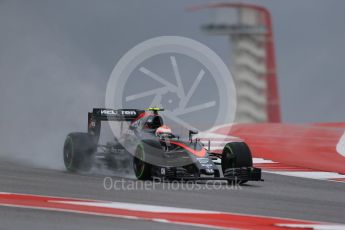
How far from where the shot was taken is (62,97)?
72.0ft

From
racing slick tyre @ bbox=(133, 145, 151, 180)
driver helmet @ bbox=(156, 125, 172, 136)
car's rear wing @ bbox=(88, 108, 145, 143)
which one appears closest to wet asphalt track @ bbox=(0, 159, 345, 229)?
racing slick tyre @ bbox=(133, 145, 151, 180)

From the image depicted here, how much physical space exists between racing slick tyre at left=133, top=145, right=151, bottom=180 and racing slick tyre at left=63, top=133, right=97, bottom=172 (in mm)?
1740

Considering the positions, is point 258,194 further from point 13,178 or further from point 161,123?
point 13,178

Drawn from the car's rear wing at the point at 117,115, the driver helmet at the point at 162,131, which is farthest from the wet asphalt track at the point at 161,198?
the car's rear wing at the point at 117,115

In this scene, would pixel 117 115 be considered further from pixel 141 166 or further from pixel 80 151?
pixel 141 166

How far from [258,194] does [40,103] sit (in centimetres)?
1031

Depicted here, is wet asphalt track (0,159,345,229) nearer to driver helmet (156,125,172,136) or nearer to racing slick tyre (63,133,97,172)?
racing slick tyre (63,133,97,172)

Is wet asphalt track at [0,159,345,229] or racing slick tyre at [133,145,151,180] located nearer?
wet asphalt track at [0,159,345,229]

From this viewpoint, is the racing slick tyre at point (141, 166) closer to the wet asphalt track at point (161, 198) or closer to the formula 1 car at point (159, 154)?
the formula 1 car at point (159, 154)

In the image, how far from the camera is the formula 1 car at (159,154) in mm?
14727

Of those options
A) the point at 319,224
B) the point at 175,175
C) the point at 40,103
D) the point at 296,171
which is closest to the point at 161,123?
the point at 175,175

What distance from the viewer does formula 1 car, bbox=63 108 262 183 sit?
48.3 feet

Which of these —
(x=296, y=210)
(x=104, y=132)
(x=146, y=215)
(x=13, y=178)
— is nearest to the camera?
(x=146, y=215)

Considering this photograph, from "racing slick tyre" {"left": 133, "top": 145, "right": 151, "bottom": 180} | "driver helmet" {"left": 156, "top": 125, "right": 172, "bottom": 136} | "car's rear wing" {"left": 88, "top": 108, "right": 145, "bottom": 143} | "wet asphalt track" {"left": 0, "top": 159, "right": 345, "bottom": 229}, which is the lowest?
"wet asphalt track" {"left": 0, "top": 159, "right": 345, "bottom": 229}
